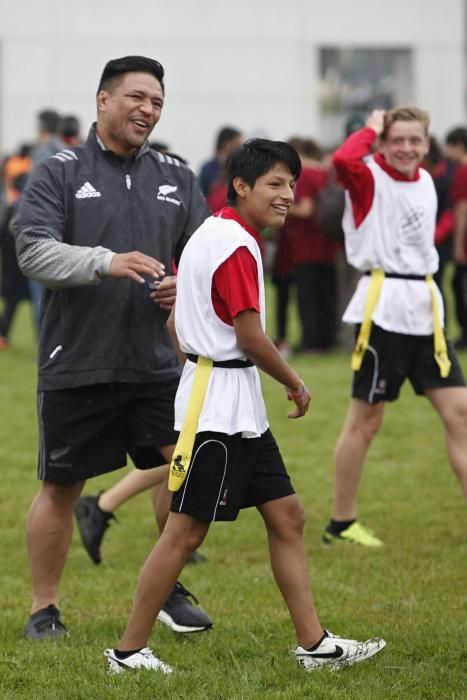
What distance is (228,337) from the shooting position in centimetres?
491

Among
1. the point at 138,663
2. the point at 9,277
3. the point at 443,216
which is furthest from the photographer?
the point at 9,277

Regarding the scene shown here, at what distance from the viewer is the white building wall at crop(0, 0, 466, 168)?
25578 mm

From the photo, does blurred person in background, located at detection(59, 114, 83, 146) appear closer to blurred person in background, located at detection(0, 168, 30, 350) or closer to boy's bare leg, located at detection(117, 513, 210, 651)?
blurred person in background, located at detection(0, 168, 30, 350)

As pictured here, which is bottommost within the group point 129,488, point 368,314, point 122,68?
point 129,488

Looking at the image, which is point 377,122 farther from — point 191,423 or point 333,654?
point 333,654

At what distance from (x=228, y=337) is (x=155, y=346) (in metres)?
0.77

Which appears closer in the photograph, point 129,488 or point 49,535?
point 49,535

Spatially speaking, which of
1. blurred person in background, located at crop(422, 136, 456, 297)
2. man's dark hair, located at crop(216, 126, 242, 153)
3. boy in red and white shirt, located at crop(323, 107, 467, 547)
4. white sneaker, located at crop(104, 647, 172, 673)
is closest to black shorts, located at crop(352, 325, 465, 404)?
boy in red and white shirt, located at crop(323, 107, 467, 547)

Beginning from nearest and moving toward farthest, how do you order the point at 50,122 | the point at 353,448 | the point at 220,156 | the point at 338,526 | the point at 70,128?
the point at 353,448, the point at 338,526, the point at 70,128, the point at 220,156, the point at 50,122

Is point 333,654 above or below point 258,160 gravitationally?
below

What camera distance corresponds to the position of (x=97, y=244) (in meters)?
5.46

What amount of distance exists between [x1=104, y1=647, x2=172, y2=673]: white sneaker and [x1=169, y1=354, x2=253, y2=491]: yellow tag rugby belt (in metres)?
0.62

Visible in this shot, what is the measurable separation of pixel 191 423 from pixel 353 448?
8.17ft

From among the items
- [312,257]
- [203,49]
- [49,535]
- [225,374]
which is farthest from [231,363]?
[203,49]
